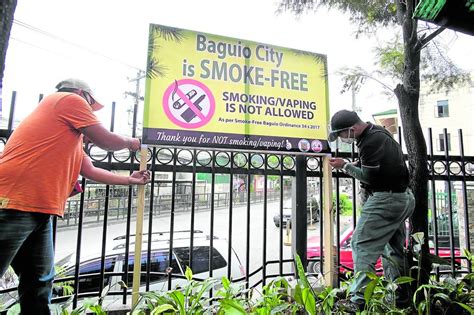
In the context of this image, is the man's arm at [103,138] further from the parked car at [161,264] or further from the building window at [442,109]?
the building window at [442,109]

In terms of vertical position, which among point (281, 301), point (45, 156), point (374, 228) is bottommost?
point (281, 301)

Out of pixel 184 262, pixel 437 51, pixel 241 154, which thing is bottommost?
pixel 184 262

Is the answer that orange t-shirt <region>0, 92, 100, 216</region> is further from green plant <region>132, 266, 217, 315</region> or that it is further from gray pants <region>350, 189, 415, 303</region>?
gray pants <region>350, 189, 415, 303</region>

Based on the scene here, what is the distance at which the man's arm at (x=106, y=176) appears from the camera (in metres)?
1.94

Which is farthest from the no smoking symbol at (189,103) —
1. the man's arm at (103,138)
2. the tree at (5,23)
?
the tree at (5,23)

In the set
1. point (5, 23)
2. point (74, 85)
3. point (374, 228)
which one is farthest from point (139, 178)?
point (374, 228)

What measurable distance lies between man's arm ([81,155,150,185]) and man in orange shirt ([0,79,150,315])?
19cm

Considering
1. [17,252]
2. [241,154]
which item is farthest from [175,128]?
[17,252]

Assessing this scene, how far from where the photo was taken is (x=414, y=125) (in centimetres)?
242

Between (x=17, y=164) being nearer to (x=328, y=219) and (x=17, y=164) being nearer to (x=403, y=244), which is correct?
(x=328, y=219)

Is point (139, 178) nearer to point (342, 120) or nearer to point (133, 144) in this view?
point (133, 144)

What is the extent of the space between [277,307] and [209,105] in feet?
5.05

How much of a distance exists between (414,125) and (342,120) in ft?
2.32

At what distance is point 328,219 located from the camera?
2.43 m
